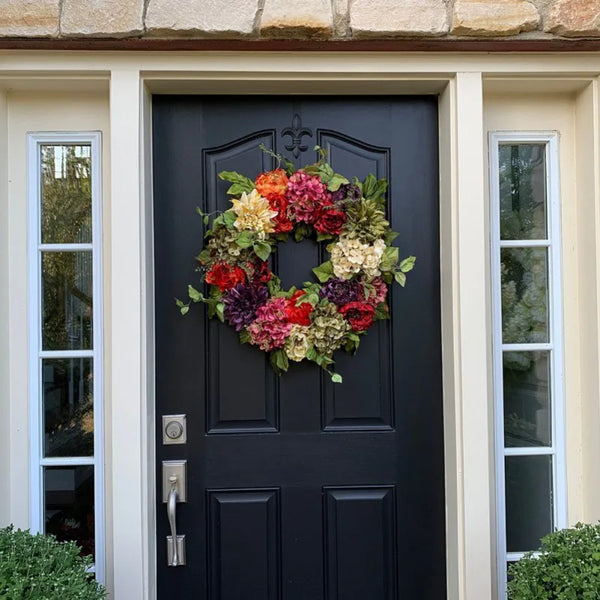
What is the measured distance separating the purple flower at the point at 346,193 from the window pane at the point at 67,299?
86 centimetres

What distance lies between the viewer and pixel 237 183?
180cm

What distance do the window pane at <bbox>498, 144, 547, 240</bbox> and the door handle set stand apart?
138cm

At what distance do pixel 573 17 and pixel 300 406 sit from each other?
1515 mm

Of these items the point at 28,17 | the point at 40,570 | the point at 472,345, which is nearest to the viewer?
the point at 40,570

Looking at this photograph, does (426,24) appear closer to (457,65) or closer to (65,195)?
(457,65)

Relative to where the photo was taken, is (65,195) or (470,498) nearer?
(470,498)

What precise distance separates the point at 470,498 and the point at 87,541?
1283 mm

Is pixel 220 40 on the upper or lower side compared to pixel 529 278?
upper

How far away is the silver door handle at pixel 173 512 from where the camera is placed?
5.79 feet

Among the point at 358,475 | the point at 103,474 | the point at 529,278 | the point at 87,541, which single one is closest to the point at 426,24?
the point at 529,278

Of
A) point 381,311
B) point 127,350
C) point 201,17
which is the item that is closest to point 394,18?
point 201,17

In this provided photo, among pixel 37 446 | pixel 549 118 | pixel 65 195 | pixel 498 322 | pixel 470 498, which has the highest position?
pixel 549 118

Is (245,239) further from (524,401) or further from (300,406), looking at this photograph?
(524,401)

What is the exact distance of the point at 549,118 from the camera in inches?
73.3
